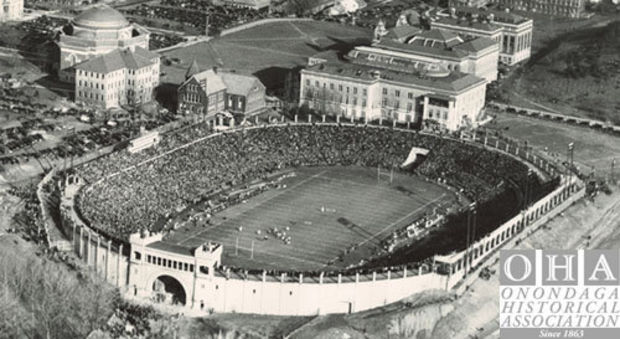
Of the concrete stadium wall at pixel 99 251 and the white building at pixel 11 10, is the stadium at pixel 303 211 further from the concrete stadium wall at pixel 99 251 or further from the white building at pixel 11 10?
the white building at pixel 11 10

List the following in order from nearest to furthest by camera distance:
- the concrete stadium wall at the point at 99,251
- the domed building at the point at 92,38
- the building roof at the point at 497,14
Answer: the concrete stadium wall at the point at 99,251 < the domed building at the point at 92,38 < the building roof at the point at 497,14

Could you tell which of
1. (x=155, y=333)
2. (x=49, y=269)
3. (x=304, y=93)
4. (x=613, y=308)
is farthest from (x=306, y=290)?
(x=304, y=93)

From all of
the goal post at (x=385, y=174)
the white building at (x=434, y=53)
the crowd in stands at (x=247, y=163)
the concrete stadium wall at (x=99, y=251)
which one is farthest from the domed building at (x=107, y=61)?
the concrete stadium wall at (x=99, y=251)

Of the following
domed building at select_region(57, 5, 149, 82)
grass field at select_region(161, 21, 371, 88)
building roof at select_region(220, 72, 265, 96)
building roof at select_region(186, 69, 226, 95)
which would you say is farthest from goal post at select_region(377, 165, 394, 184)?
domed building at select_region(57, 5, 149, 82)

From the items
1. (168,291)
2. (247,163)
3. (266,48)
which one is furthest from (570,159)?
(266,48)

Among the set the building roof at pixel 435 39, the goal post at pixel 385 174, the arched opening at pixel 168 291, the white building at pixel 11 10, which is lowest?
the goal post at pixel 385 174

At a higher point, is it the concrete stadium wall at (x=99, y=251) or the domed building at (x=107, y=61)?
the domed building at (x=107, y=61)

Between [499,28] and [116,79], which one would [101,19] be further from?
[499,28]

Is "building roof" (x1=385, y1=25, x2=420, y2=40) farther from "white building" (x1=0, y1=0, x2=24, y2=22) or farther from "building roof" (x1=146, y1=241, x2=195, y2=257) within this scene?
"building roof" (x1=146, y1=241, x2=195, y2=257)

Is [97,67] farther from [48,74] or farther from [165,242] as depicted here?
→ [165,242]
